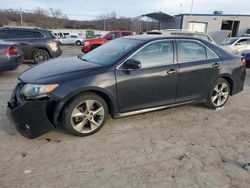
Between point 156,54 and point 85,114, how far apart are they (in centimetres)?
158

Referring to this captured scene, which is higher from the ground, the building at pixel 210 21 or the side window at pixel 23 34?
the building at pixel 210 21

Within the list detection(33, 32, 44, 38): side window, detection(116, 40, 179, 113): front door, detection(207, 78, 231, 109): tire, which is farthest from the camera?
detection(33, 32, 44, 38): side window

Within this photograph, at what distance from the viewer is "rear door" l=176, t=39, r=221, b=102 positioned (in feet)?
12.6

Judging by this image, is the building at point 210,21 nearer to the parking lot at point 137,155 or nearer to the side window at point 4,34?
the side window at point 4,34

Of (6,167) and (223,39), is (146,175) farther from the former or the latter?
(223,39)

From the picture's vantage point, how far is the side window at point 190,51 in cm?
385

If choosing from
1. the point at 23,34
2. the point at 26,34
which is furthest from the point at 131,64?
the point at 23,34

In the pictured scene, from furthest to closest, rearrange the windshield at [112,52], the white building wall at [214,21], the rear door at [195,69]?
1. the white building wall at [214,21]
2. the rear door at [195,69]
3. the windshield at [112,52]

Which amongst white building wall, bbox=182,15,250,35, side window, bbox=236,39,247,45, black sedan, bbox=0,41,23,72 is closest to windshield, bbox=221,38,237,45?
side window, bbox=236,39,247,45

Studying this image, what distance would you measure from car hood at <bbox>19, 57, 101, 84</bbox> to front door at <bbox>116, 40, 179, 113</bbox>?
0.52 metres

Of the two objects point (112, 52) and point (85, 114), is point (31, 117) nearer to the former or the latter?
point (85, 114)

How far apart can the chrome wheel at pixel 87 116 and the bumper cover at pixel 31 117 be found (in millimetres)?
376

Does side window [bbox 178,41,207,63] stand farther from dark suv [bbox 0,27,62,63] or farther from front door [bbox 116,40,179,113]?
dark suv [bbox 0,27,62,63]

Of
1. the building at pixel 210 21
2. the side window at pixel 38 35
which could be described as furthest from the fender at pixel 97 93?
the building at pixel 210 21
